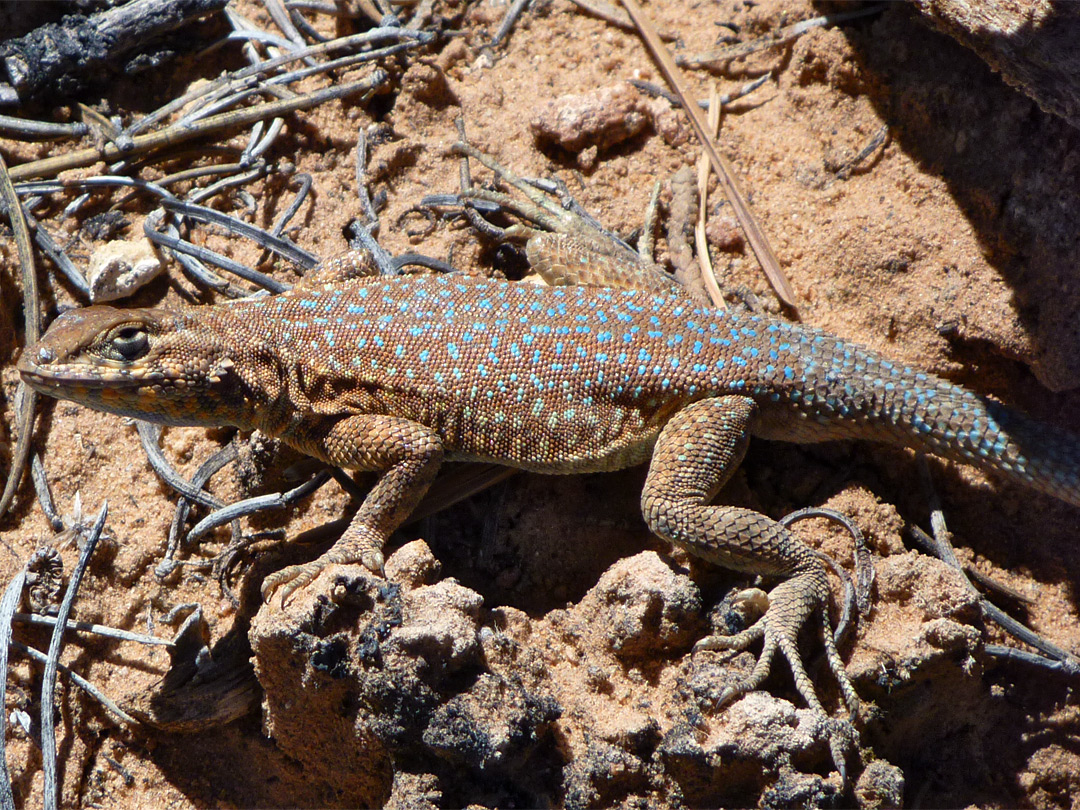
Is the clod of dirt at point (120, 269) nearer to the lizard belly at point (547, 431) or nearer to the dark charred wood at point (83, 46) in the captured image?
the dark charred wood at point (83, 46)

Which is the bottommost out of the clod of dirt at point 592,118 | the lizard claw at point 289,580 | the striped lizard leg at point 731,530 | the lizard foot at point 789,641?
the lizard claw at point 289,580

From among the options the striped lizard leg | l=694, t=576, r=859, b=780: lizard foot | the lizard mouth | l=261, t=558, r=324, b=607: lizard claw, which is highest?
the lizard mouth

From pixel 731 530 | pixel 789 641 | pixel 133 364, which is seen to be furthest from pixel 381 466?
pixel 789 641

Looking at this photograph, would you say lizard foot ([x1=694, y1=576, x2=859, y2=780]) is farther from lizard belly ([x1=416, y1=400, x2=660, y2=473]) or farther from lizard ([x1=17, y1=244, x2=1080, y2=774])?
lizard belly ([x1=416, y1=400, x2=660, y2=473])

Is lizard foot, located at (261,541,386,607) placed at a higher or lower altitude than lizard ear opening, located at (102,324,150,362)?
lower

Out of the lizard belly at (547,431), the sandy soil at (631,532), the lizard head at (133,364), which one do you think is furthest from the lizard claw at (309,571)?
the lizard head at (133,364)

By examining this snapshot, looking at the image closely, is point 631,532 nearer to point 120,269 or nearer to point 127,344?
point 127,344

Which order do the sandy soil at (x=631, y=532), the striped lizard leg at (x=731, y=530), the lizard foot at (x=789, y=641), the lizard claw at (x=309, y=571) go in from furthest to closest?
the lizard claw at (x=309, y=571) → the striped lizard leg at (x=731, y=530) → the lizard foot at (x=789, y=641) → the sandy soil at (x=631, y=532)

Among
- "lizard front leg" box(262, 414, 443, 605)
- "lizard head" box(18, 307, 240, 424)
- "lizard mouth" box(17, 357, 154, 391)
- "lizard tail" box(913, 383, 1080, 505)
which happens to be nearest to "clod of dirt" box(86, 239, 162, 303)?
"lizard head" box(18, 307, 240, 424)
